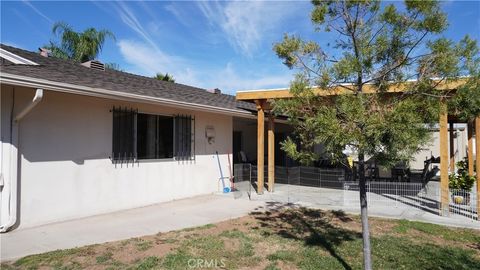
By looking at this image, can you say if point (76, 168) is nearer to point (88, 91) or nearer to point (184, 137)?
point (88, 91)

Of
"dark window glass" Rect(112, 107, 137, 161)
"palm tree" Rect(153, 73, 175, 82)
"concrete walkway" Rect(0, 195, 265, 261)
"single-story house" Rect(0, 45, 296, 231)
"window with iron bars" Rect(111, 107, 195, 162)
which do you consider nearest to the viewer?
"concrete walkway" Rect(0, 195, 265, 261)

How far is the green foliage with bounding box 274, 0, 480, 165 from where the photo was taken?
3.69 m

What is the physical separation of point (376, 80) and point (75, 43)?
24809 mm

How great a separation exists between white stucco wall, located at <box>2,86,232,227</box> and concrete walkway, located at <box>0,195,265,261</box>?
0.30m

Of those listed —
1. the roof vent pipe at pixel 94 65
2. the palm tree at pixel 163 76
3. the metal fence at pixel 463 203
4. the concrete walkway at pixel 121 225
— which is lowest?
the concrete walkway at pixel 121 225

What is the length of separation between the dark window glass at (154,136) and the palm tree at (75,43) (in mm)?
17321

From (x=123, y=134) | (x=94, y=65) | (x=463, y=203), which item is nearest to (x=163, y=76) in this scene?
(x=94, y=65)

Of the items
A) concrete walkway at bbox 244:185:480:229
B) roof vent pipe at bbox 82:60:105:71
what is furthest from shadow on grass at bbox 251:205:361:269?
roof vent pipe at bbox 82:60:105:71

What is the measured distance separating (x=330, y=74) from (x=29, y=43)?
1004 inches

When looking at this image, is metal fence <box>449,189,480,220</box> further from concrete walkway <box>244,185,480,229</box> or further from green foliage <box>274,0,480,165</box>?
green foliage <box>274,0,480,165</box>

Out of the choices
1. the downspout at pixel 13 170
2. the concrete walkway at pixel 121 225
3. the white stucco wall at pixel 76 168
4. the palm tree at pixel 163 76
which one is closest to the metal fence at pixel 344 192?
the concrete walkway at pixel 121 225

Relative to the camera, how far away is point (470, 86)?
387cm

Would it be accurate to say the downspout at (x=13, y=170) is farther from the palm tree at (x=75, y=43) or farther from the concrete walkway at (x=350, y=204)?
the palm tree at (x=75, y=43)

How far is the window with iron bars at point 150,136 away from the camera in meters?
8.75
